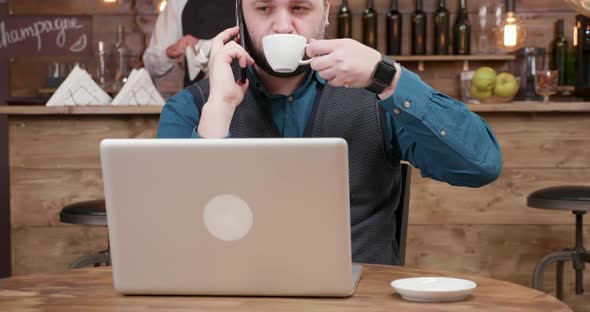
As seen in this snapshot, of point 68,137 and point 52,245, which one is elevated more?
point 68,137

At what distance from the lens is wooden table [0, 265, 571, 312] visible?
118 centimetres

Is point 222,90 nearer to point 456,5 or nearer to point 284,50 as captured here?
point 284,50

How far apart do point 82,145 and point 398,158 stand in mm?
1881

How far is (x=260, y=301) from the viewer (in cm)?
120

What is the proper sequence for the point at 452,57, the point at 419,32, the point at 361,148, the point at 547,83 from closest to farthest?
1. the point at 361,148
2. the point at 547,83
3. the point at 452,57
4. the point at 419,32

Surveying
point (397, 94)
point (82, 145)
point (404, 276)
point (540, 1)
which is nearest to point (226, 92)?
point (397, 94)

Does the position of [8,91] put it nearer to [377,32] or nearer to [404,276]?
[377,32]

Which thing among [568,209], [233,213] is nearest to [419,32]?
[568,209]

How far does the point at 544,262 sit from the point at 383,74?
6.33ft

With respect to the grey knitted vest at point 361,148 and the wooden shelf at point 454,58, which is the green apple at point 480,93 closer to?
the wooden shelf at point 454,58

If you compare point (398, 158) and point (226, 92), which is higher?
point (226, 92)

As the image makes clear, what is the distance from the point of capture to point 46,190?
3.45m

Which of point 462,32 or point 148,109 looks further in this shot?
point 462,32

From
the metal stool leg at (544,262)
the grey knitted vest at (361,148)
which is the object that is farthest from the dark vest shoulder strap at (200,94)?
the metal stool leg at (544,262)
